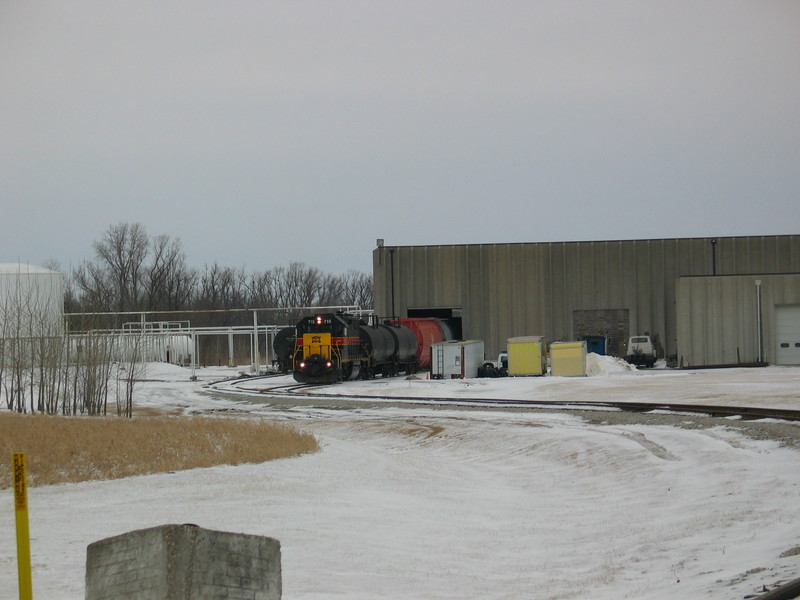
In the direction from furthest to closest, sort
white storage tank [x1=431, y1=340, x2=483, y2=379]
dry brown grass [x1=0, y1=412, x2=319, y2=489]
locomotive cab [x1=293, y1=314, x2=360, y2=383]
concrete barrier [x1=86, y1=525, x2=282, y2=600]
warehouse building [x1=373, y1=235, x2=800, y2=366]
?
warehouse building [x1=373, y1=235, x2=800, y2=366]
white storage tank [x1=431, y1=340, x2=483, y2=379]
locomotive cab [x1=293, y1=314, x2=360, y2=383]
dry brown grass [x1=0, y1=412, x2=319, y2=489]
concrete barrier [x1=86, y1=525, x2=282, y2=600]

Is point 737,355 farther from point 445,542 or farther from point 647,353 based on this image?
point 445,542

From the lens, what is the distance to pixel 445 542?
12.2 meters

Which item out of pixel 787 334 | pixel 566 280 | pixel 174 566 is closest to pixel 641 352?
pixel 566 280

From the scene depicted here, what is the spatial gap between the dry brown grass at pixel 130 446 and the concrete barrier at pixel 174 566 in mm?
10379

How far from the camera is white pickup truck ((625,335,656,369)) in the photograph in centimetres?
5206

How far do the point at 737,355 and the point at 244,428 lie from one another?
32.3 metres

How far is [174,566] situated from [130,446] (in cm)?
1320

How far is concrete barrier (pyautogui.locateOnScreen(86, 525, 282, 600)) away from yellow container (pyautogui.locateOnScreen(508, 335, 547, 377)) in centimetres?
3870

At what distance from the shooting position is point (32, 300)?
1998 inches

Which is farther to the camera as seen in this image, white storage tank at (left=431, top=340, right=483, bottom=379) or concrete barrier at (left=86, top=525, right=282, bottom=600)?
white storage tank at (left=431, top=340, right=483, bottom=379)

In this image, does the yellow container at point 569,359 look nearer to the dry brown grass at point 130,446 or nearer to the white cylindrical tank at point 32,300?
the white cylindrical tank at point 32,300

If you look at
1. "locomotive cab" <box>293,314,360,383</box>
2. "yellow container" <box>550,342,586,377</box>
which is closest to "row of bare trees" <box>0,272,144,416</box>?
"locomotive cab" <box>293,314,360,383</box>

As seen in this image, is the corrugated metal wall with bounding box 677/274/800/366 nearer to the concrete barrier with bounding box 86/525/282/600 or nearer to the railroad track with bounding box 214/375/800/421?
the railroad track with bounding box 214/375/800/421

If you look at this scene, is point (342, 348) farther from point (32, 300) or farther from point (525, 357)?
point (32, 300)
